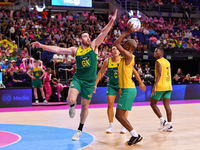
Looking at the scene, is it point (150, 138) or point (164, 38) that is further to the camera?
point (164, 38)

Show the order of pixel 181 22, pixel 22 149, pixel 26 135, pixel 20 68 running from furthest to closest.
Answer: pixel 181 22, pixel 20 68, pixel 26 135, pixel 22 149

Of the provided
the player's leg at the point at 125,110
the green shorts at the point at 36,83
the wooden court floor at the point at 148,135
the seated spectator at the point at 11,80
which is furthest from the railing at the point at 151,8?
the player's leg at the point at 125,110

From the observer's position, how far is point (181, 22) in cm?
2728

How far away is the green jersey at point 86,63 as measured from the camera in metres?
5.89

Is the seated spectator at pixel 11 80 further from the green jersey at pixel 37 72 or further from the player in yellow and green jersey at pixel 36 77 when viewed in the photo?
the green jersey at pixel 37 72

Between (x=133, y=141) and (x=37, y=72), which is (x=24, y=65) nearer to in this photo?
(x=37, y=72)

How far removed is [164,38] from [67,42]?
843cm

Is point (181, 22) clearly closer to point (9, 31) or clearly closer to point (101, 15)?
point (101, 15)

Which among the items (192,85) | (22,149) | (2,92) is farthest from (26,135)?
(192,85)

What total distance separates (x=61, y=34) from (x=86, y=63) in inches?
546

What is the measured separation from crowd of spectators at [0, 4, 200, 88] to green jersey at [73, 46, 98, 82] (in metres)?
8.78

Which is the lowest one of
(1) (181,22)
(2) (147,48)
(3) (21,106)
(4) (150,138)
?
(3) (21,106)

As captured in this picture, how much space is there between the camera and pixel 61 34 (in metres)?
19.4

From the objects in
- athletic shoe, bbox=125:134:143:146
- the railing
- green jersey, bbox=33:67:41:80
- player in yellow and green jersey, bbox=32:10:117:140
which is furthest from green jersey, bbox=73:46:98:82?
the railing
